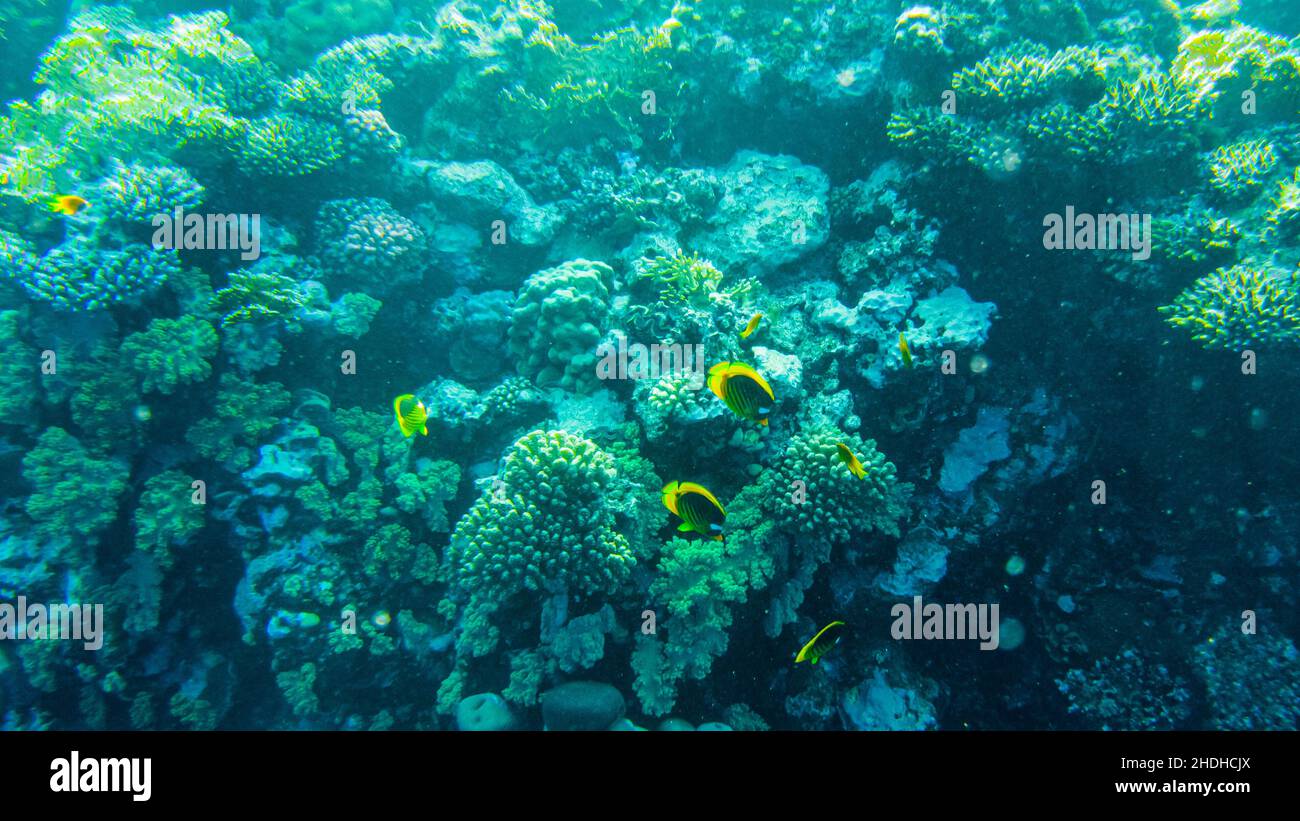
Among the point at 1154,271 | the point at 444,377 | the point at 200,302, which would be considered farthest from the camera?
the point at 444,377

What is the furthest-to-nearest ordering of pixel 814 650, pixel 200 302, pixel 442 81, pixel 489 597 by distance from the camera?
pixel 442 81 < pixel 200 302 < pixel 489 597 < pixel 814 650

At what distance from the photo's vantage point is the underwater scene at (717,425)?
425 centimetres

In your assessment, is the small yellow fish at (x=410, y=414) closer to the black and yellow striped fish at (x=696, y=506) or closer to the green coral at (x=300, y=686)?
the black and yellow striped fish at (x=696, y=506)

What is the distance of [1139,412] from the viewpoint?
4875mm

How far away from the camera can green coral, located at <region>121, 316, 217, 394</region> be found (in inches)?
192

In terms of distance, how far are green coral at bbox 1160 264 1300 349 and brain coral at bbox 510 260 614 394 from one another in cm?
529

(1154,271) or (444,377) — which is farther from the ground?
(1154,271)

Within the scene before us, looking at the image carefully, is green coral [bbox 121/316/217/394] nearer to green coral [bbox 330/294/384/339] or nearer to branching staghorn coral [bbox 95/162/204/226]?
green coral [bbox 330/294/384/339]

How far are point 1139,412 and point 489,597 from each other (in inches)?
246

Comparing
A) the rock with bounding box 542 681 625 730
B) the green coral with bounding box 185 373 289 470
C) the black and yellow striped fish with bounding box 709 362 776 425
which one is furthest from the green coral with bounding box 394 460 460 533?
the black and yellow striped fish with bounding box 709 362 776 425

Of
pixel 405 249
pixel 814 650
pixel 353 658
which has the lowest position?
pixel 353 658

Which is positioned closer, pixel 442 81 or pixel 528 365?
pixel 528 365
